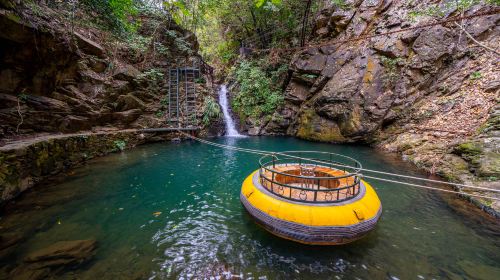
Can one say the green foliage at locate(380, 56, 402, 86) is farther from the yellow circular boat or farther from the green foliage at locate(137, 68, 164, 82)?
the green foliage at locate(137, 68, 164, 82)

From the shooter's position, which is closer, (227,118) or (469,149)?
(469,149)

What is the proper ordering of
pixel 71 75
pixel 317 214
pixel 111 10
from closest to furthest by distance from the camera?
pixel 317 214 < pixel 111 10 < pixel 71 75

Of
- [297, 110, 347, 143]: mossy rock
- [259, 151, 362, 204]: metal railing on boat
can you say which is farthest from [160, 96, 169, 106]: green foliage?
[259, 151, 362, 204]: metal railing on boat

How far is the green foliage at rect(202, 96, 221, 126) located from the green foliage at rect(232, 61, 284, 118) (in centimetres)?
257

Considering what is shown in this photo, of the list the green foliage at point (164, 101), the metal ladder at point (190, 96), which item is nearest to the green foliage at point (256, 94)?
the metal ladder at point (190, 96)

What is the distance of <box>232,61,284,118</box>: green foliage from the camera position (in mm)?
20297

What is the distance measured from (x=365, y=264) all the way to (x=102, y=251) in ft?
19.4

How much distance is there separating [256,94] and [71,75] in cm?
1389

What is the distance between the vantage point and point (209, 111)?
19.3 m

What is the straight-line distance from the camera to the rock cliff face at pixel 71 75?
29.1ft

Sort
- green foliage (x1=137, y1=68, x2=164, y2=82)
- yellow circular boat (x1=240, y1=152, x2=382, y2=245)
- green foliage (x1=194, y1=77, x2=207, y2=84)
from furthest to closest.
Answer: green foliage (x1=194, y1=77, x2=207, y2=84) → green foliage (x1=137, y1=68, x2=164, y2=82) → yellow circular boat (x1=240, y1=152, x2=382, y2=245)

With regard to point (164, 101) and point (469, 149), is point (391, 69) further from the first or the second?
point (164, 101)

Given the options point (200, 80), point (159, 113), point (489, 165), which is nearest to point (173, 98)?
point (159, 113)

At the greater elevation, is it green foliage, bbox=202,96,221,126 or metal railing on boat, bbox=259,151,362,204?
green foliage, bbox=202,96,221,126
